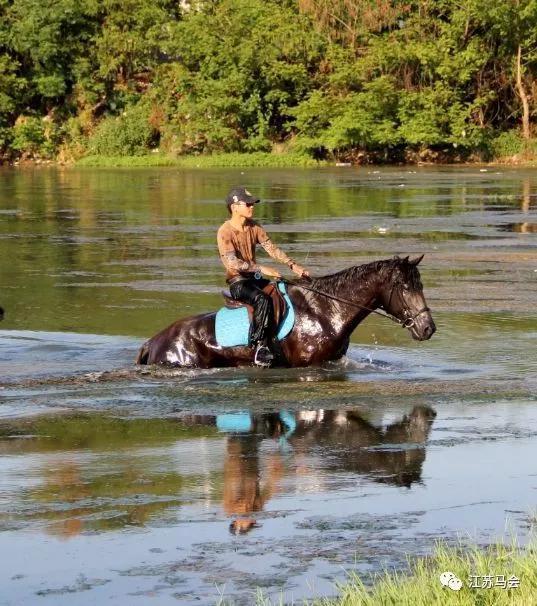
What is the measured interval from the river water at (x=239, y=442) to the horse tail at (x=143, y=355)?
28 cm

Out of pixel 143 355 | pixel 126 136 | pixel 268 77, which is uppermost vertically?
pixel 268 77

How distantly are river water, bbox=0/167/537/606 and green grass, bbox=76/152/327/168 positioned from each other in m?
33.6

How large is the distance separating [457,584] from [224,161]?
168ft

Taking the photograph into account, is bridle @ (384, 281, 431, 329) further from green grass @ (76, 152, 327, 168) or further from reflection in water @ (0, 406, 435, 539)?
green grass @ (76, 152, 327, 168)

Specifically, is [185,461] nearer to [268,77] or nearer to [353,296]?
[353,296]

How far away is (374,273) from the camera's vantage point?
40.2ft

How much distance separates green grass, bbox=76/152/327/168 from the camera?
5553 centimetres

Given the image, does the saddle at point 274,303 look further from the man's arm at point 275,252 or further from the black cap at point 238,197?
the black cap at point 238,197

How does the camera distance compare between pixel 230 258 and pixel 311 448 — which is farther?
pixel 230 258

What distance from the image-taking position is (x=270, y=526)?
7184 mm

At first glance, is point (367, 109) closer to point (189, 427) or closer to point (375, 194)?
point (375, 194)

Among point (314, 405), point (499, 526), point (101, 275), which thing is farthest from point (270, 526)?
point (101, 275)
